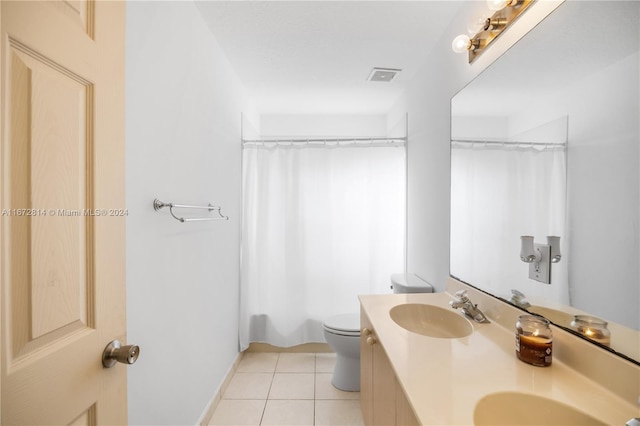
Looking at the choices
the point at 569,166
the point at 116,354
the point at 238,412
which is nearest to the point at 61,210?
the point at 116,354

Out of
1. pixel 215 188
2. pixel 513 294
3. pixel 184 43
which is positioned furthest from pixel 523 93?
pixel 215 188

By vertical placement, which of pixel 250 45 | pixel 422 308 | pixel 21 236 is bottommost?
pixel 422 308

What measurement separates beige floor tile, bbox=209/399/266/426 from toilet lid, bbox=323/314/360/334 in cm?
68

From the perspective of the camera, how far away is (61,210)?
0.60 meters

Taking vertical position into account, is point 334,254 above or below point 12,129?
below

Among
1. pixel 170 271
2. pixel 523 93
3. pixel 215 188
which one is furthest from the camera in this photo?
pixel 215 188

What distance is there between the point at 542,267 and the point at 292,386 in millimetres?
1863

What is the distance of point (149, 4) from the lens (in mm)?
1198

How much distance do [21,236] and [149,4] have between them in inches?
44.8

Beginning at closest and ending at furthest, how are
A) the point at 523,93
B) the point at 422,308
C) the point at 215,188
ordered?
the point at 523,93, the point at 422,308, the point at 215,188

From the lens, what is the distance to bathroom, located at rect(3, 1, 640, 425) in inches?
45.3

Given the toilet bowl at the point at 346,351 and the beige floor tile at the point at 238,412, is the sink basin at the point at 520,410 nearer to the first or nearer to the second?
the toilet bowl at the point at 346,351

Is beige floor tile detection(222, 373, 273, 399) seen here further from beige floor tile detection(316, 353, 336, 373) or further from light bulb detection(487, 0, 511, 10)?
light bulb detection(487, 0, 511, 10)

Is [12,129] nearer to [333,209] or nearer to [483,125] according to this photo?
[483,125]
